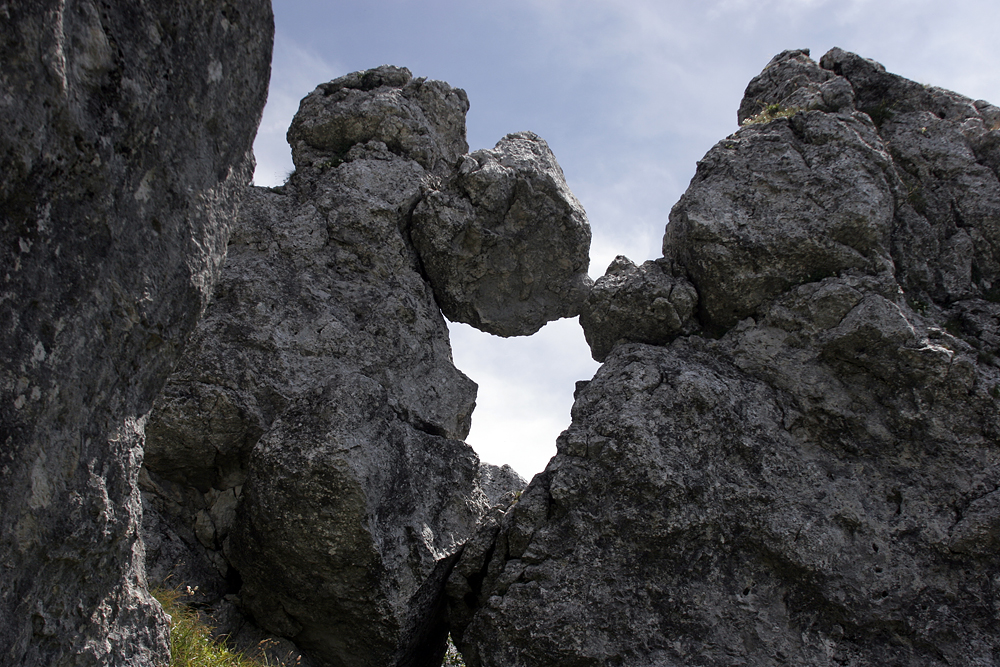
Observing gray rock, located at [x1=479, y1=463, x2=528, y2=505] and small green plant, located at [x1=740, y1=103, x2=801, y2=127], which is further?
gray rock, located at [x1=479, y1=463, x2=528, y2=505]

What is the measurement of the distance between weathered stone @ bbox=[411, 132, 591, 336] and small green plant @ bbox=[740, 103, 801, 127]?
3.62 m

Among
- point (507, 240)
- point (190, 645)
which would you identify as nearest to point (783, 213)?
point (507, 240)

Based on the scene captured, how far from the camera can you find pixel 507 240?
13.7m

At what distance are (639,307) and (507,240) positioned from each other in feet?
10.7

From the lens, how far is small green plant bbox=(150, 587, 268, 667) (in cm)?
729

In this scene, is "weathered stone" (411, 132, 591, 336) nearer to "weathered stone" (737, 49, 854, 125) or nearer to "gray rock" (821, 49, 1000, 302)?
"weathered stone" (737, 49, 854, 125)

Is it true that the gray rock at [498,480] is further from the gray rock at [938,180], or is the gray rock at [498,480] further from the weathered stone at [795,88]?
the weathered stone at [795,88]

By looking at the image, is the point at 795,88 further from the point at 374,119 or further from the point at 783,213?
the point at 374,119

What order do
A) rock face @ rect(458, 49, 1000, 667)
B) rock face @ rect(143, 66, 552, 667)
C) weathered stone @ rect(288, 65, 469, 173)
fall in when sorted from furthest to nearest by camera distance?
weathered stone @ rect(288, 65, 469, 173) < rock face @ rect(143, 66, 552, 667) < rock face @ rect(458, 49, 1000, 667)

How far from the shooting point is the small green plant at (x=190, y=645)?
7.29 m

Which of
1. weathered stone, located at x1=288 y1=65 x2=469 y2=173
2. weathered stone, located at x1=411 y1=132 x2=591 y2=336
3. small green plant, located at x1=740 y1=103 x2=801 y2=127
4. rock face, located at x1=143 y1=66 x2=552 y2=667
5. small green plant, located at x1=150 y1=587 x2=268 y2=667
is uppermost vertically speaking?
small green plant, located at x1=740 y1=103 x2=801 y2=127

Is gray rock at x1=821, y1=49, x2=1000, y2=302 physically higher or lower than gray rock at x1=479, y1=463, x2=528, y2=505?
higher

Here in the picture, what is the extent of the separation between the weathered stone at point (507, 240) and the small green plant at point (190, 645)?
23.0 ft

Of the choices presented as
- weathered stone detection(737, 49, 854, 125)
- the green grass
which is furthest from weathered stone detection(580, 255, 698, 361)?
the green grass
